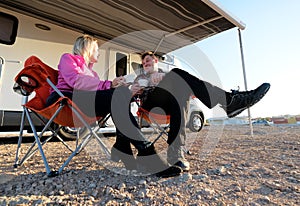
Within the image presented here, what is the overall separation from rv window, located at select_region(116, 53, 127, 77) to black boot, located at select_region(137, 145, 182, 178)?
8.08 feet

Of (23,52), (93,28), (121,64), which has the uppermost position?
(93,28)

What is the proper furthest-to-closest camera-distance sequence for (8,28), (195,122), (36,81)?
(195,122) < (8,28) < (36,81)

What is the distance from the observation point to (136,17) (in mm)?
2797

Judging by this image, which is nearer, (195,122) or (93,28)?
(93,28)

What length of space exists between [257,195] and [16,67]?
9.02 ft

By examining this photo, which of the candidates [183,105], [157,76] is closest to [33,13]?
[157,76]

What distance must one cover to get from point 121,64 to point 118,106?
2.50 metres

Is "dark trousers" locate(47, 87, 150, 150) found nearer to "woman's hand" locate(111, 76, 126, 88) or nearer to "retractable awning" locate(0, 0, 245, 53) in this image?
"woman's hand" locate(111, 76, 126, 88)

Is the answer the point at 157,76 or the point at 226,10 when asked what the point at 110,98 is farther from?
the point at 226,10

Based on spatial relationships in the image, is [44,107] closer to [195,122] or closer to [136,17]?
[136,17]

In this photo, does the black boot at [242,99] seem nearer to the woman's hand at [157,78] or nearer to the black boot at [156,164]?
the woman's hand at [157,78]

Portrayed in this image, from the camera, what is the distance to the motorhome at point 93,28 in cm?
234

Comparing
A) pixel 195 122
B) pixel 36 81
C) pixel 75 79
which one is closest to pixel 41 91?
pixel 36 81

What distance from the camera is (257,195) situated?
2.86ft
